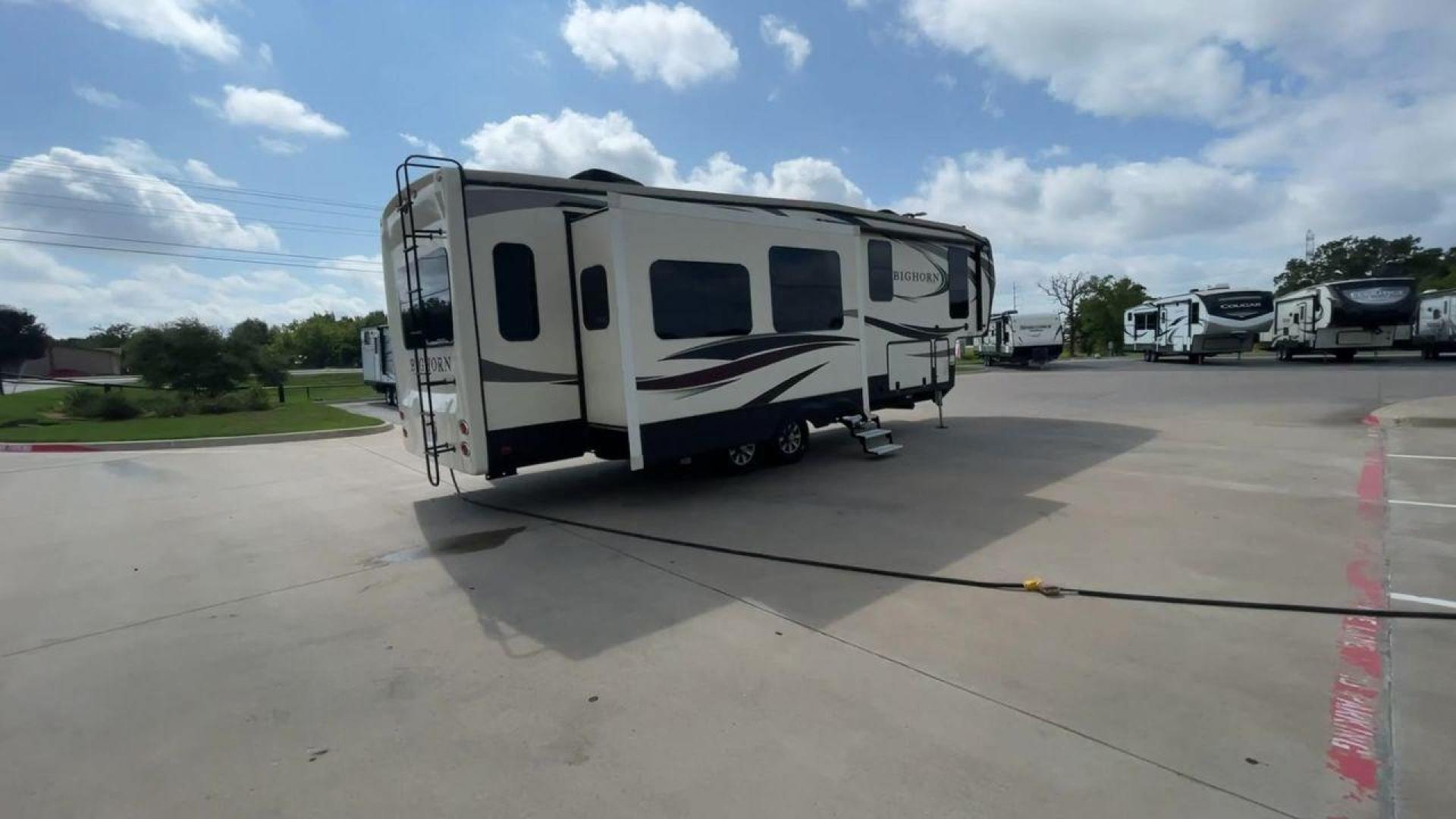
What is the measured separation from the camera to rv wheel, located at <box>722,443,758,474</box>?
27.7 ft

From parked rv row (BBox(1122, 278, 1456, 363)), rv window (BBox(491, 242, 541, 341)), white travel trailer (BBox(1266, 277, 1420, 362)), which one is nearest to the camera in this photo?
rv window (BBox(491, 242, 541, 341))

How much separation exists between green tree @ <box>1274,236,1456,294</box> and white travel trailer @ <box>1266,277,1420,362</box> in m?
37.1

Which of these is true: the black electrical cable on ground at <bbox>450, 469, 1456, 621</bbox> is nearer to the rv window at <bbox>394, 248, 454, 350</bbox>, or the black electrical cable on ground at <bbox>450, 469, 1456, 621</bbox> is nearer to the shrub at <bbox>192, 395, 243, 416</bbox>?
the rv window at <bbox>394, 248, 454, 350</bbox>

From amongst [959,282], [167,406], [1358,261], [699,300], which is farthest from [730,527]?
[1358,261]

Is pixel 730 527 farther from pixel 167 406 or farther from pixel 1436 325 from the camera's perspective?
pixel 1436 325

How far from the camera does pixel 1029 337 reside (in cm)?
3089

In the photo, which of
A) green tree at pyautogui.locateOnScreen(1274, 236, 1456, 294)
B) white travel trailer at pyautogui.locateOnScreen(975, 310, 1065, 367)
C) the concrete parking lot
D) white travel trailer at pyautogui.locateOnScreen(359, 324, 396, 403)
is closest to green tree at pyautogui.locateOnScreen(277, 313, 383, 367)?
white travel trailer at pyautogui.locateOnScreen(359, 324, 396, 403)

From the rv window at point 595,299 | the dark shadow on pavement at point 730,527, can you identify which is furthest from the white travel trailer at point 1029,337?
the rv window at point 595,299

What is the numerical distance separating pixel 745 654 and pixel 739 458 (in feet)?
15.8

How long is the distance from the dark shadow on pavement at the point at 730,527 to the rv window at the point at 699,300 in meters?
1.83

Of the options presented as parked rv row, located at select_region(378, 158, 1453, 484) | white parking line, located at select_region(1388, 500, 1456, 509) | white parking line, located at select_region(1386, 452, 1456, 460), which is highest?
parked rv row, located at select_region(378, 158, 1453, 484)

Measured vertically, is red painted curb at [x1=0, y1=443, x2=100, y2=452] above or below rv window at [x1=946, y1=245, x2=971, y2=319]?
below

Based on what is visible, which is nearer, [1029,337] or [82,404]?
[82,404]

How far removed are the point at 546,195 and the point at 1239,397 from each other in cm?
1548
